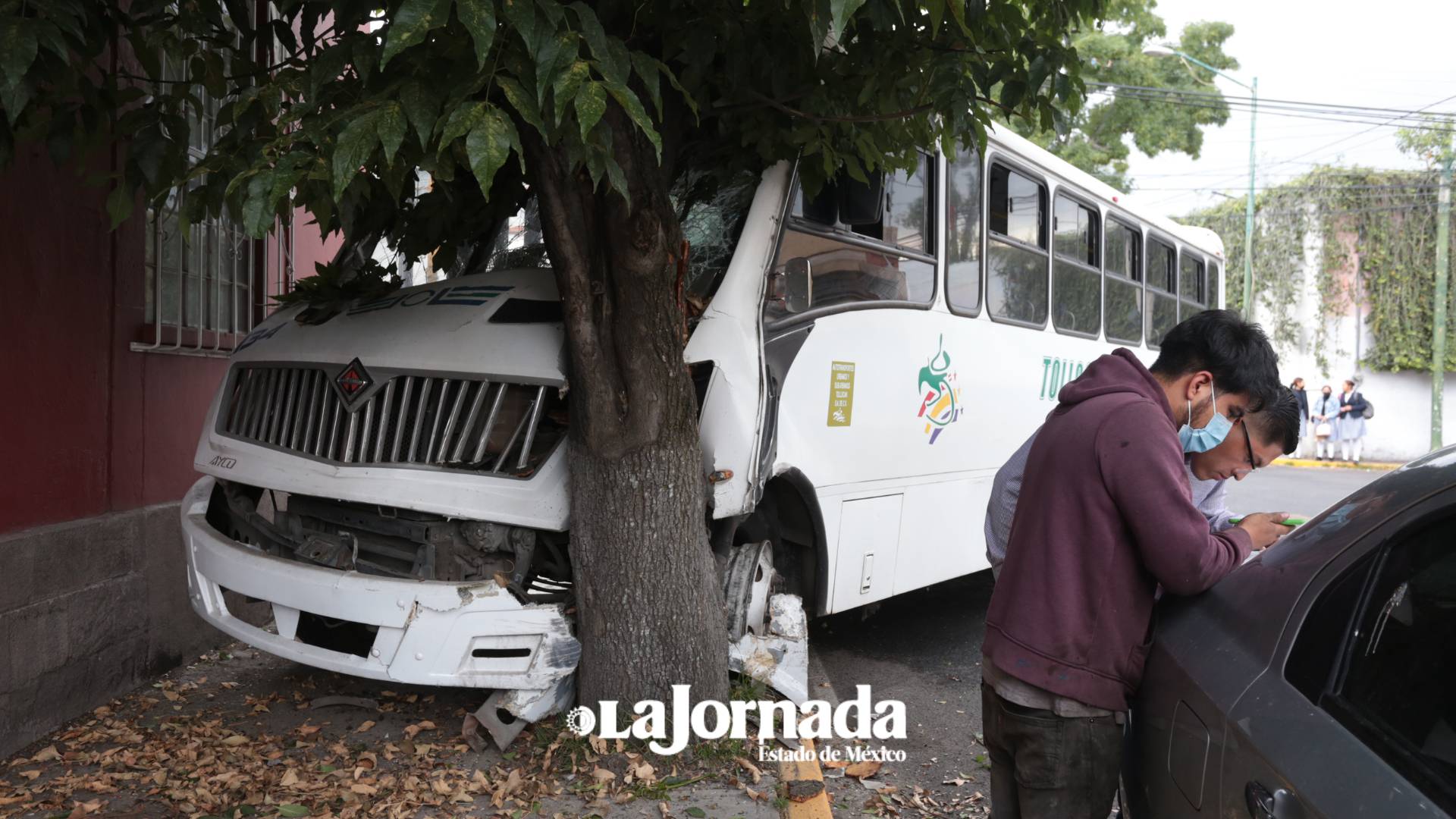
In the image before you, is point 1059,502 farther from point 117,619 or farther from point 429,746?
point 117,619

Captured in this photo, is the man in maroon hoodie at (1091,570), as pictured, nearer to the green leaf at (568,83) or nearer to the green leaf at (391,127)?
the green leaf at (568,83)

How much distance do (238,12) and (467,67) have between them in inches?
52.8

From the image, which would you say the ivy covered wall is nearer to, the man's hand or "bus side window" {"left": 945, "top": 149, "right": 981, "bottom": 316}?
"bus side window" {"left": 945, "top": 149, "right": 981, "bottom": 316}

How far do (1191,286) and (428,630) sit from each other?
953cm

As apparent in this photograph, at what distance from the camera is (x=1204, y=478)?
10.0 ft

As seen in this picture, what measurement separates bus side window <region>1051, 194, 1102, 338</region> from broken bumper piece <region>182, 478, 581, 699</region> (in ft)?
16.8

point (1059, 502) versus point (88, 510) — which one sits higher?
point (1059, 502)

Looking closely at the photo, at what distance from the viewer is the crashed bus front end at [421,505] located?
389cm

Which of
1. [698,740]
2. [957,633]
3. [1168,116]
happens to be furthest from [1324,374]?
[698,740]

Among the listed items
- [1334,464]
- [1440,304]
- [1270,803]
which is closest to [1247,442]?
[1270,803]

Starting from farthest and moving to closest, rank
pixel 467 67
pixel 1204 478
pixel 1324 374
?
pixel 1324 374 → pixel 1204 478 → pixel 467 67

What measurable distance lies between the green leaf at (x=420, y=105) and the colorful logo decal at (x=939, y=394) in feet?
12.4

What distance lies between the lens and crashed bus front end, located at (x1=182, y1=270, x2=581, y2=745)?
3.89m

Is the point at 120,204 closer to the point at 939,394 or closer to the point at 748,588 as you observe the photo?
the point at 748,588
